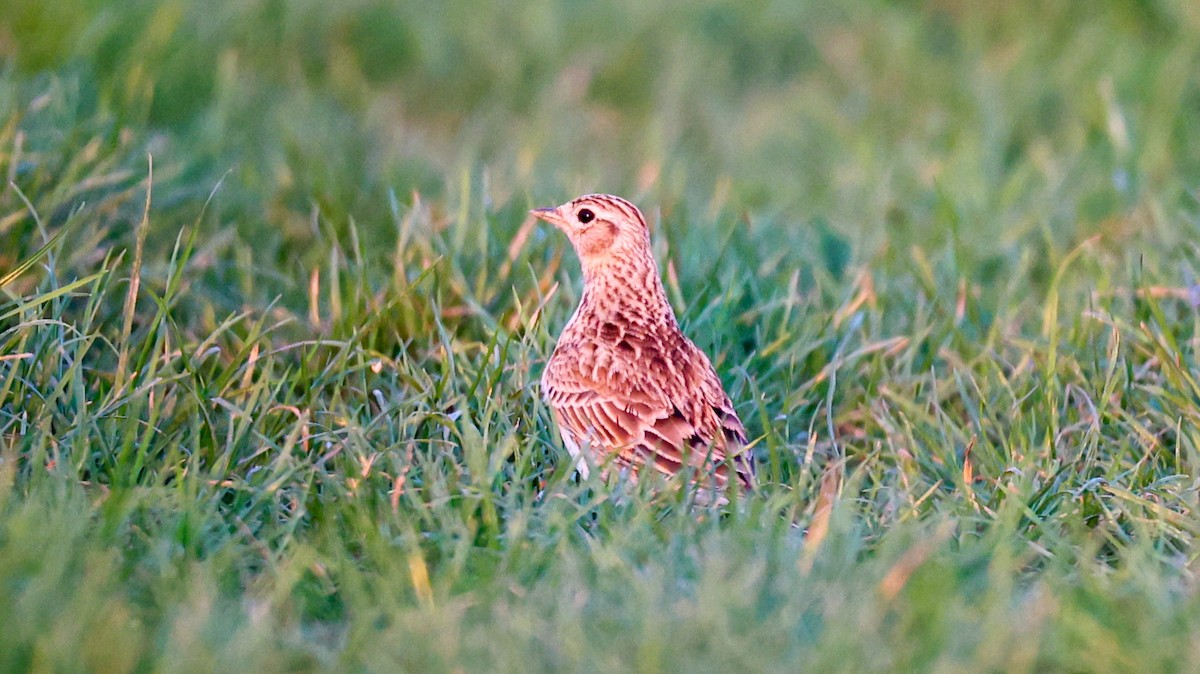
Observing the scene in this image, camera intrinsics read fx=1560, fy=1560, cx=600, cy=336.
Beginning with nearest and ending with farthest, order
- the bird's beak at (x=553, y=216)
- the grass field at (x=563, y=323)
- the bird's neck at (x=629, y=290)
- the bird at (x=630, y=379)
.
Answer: the grass field at (x=563, y=323) < the bird at (x=630, y=379) < the bird's neck at (x=629, y=290) < the bird's beak at (x=553, y=216)

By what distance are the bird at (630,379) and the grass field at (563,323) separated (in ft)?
0.46

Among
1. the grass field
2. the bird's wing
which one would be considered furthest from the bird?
the grass field

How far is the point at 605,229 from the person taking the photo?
516cm

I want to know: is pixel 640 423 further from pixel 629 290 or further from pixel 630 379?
pixel 629 290

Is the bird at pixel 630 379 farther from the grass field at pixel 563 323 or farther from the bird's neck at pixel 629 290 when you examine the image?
the grass field at pixel 563 323

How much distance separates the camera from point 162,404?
469 centimetres

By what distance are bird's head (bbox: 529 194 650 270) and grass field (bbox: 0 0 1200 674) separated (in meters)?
0.22

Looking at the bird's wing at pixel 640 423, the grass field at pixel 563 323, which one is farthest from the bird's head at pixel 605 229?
the bird's wing at pixel 640 423

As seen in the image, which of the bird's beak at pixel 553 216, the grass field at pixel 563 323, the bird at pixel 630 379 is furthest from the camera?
the bird's beak at pixel 553 216

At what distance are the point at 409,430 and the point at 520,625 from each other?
1.33 metres

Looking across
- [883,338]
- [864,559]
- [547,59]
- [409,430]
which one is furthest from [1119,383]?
[547,59]

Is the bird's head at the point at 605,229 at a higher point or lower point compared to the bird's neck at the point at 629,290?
higher

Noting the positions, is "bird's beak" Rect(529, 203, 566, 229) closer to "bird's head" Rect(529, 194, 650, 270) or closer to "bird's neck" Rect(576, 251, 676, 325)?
"bird's head" Rect(529, 194, 650, 270)

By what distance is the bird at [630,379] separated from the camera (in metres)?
4.54
